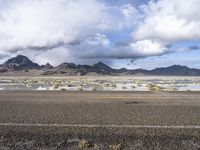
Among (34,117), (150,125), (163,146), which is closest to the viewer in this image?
(163,146)

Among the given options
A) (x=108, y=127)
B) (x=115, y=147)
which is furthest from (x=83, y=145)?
(x=108, y=127)

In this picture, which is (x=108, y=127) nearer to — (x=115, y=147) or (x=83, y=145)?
(x=83, y=145)

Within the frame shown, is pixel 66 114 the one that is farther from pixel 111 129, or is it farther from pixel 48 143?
pixel 48 143

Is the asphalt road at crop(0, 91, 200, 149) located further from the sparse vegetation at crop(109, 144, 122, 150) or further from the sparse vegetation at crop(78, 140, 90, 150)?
the sparse vegetation at crop(78, 140, 90, 150)

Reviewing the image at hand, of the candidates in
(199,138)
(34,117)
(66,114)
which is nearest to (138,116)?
(66,114)

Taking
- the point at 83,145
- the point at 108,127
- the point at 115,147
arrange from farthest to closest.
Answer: the point at 108,127 → the point at 83,145 → the point at 115,147

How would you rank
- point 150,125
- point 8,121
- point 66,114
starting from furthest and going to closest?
1. point 66,114
2. point 8,121
3. point 150,125

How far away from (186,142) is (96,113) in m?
6.66

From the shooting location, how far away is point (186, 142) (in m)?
10.5

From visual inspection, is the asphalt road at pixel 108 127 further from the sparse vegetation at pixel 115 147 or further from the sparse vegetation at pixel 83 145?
the sparse vegetation at pixel 83 145

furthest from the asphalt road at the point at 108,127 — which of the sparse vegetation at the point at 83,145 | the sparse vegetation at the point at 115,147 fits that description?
the sparse vegetation at the point at 83,145

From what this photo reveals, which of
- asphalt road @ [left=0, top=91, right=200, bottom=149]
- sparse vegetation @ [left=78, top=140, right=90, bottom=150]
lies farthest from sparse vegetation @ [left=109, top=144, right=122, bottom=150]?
sparse vegetation @ [left=78, top=140, right=90, bottom=150]

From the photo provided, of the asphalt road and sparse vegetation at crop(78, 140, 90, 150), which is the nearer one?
sparse vegetation at crop(78, 140, 90, 150)

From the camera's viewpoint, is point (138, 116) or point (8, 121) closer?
point (8, 121)
